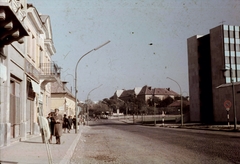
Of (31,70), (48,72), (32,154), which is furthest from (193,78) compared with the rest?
(32,154)

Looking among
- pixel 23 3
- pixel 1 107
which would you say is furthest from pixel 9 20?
pixel 23 3

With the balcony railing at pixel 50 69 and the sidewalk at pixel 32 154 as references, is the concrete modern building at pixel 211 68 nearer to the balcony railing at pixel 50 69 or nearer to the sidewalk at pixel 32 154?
the balcony railing at pixel 50 69

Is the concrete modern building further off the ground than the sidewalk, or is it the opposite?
the concrete modern building

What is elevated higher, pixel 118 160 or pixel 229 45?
pixel 229 45

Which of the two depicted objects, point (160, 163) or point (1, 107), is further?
point (1, 107)

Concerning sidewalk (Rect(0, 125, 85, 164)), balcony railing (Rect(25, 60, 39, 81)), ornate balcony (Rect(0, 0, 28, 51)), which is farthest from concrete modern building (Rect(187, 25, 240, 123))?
ornate balcony (Rect(0, 0, 28, 51))

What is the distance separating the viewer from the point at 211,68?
62.0 metres

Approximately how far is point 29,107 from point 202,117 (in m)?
49.0

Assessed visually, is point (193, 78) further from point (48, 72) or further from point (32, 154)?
point (32, 154)

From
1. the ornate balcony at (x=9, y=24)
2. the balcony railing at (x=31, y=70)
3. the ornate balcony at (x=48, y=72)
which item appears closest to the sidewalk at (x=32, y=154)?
the ornate balcony at (x=9, y=24)

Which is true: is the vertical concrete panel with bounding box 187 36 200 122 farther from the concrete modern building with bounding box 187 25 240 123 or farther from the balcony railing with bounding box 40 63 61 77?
the balcony railing with bounding box 40 63 61 77

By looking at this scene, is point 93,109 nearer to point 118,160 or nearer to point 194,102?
point 194,102

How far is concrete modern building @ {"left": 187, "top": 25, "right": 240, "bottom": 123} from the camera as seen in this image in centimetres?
5853

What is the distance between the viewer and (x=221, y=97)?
2030 inches
